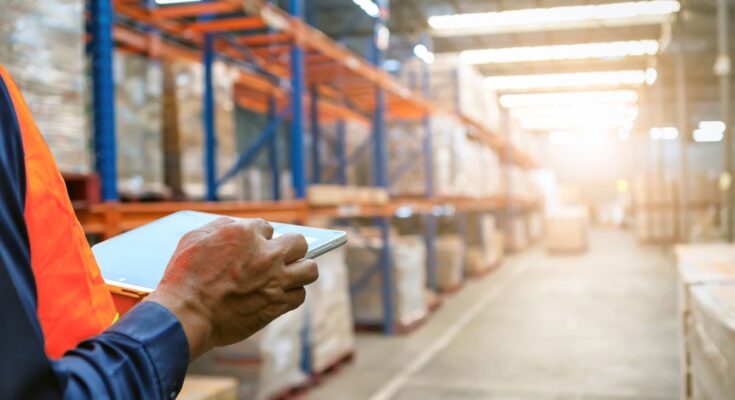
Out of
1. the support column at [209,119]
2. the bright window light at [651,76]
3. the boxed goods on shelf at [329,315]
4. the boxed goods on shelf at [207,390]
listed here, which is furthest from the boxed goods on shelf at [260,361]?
the bright window light at [651,76]

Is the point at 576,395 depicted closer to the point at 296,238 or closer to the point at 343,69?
the point at 343,69

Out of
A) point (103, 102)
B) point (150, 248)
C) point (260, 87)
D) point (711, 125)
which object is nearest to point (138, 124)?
point (103, 102)

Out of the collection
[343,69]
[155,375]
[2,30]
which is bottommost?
[155,375]

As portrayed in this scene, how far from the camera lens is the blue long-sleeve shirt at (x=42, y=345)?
2.77 feet

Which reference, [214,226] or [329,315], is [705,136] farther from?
[214,226]

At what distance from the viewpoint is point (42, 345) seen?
881 mm

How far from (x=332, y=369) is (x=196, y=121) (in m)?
2.42

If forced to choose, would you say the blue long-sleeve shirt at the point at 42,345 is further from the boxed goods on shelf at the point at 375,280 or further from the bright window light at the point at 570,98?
the bright window light at the point at 570,98

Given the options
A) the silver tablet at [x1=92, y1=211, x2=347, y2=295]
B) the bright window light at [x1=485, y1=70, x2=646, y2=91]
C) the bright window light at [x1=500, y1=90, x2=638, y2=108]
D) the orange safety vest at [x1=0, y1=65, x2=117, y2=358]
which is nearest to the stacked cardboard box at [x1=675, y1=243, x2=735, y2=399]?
the silver tablet at [x1=92, y1=211, x2=347, y2=295]

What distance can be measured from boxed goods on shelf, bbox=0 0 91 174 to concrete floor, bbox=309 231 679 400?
3169 millimetres

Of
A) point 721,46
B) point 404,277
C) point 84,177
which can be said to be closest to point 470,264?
point 404,277

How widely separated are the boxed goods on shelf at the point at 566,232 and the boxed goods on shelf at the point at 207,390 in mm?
14323

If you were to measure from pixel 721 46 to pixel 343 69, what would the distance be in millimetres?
4047

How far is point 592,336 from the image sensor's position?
7.40 meters
